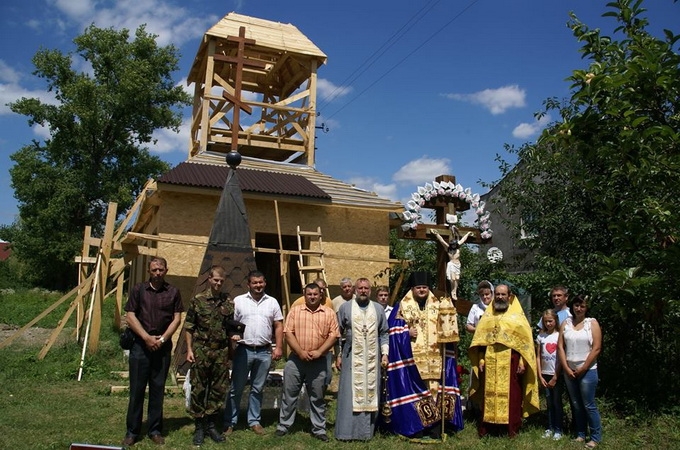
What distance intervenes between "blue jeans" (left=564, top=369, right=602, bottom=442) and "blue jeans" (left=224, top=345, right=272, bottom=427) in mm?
3213

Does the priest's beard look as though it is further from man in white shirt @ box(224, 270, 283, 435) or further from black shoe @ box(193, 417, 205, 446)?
black shoe @ box(193, 417, 205, 446)

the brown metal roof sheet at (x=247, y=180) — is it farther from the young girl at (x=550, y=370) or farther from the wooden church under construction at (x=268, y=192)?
the young girl at (x=550, y=370)

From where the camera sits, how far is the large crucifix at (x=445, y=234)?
331 inches

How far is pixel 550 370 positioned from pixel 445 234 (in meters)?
2.50

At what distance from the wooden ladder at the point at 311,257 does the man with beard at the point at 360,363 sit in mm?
4230

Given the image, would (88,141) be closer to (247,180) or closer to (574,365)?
(247,180)

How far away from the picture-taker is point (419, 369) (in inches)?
252

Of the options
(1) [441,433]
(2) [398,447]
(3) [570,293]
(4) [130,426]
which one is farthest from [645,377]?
(4) [130,426]

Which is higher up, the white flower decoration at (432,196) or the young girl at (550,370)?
the white flower decoration at (432,196)

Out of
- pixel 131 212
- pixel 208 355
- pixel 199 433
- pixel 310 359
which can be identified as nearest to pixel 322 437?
pixel 310 359

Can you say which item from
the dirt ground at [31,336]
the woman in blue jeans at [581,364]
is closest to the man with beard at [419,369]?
the woman in blue jeans at [581,364]

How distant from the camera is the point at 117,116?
27.0m

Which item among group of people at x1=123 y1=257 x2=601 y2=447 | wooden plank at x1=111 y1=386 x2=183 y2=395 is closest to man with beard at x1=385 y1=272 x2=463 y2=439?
group of people at x1=123 y1=257 x2=601 y2=447

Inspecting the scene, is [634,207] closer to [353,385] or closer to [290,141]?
[353,385]
